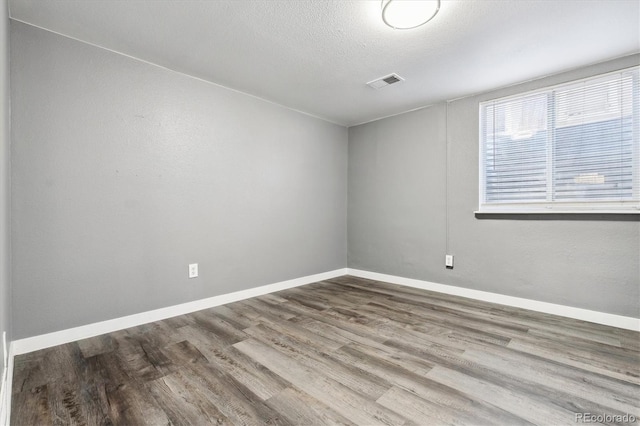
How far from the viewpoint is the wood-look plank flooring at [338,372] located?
1.34 meters

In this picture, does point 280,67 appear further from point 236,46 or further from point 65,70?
point 65,70

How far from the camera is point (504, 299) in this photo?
2.93 m

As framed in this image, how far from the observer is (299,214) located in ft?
12.1

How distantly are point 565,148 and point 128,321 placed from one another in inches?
158

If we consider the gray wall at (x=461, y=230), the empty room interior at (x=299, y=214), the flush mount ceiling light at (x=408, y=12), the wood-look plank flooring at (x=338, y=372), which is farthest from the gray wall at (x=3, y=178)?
the gray wall at (x=461, y=230)

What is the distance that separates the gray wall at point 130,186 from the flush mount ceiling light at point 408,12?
70.0 inches

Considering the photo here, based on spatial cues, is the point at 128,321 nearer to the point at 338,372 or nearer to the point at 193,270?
the point at 193,270

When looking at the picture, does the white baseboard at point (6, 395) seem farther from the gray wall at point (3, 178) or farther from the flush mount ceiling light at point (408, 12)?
the flush mount ceiling light at point (408, 12)

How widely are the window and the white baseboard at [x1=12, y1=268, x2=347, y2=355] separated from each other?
266 centimetres

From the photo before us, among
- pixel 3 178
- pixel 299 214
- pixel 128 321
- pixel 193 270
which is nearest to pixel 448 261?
pixel 299 214

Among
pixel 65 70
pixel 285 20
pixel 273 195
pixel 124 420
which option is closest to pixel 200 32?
pixel 285 20

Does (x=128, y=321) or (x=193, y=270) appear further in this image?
(x=193, y=270)

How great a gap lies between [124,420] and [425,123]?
3.65 m

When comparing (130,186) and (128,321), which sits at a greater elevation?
(130,186)
